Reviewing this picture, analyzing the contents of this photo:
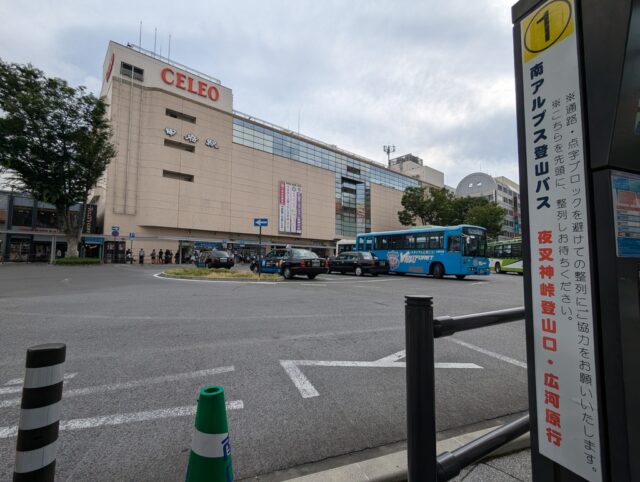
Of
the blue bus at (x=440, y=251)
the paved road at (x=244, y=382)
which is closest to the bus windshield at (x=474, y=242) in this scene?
the blue bus at (x=440, y=251)

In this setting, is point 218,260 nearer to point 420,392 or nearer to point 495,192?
point 420,392

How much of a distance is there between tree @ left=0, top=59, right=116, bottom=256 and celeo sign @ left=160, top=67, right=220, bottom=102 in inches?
571

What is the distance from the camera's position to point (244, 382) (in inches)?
136

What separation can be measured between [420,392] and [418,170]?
81361 mm

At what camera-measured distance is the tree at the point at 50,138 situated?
23.5 m

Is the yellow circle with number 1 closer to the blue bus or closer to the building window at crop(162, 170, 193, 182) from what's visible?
the blue bus

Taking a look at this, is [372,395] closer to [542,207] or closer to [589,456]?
[589,456]

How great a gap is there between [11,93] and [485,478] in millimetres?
34489

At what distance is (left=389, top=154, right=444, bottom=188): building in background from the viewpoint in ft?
251

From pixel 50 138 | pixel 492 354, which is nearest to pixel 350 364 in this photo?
pixel 492 354

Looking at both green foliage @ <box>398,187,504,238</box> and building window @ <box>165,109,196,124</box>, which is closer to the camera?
building window @ <box>165,109,196,124</box>

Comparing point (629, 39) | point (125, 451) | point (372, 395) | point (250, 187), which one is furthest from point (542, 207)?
point (250, 187)

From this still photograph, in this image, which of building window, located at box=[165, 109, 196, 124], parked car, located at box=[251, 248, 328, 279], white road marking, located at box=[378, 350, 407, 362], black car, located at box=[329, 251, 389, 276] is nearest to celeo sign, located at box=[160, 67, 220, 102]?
building window, located at box=[165, 109, 196, 124]

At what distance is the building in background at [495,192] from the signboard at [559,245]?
243 ft
